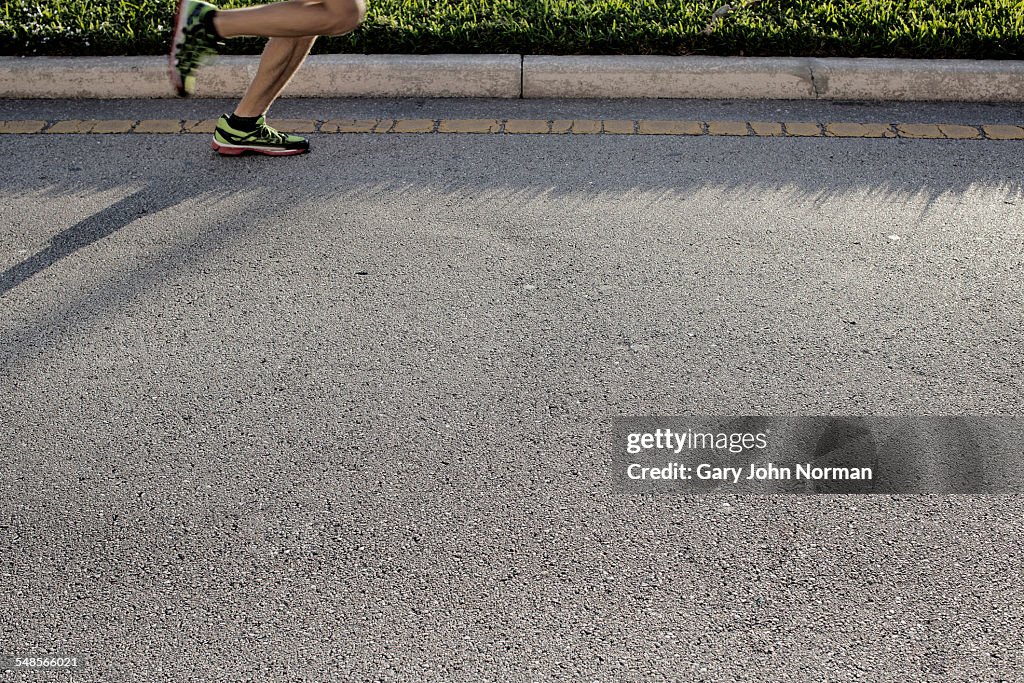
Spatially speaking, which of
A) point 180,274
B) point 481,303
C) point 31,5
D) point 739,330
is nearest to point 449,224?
point 481,303

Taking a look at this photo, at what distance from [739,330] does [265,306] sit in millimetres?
1678

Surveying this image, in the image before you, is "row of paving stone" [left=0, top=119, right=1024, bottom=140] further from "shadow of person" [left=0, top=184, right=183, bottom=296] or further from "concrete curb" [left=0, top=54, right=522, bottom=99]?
"shadow of person" [left=0, top=184, right=183, bottom=296]

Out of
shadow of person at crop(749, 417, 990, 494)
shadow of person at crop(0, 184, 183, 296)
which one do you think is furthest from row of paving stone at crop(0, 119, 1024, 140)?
shadow of person at crop(749, 417, 990, 494)

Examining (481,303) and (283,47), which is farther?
(283,47)

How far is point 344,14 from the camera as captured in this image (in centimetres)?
485

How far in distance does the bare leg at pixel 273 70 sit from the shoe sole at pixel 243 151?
6.4 inches

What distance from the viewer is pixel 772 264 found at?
4086mm

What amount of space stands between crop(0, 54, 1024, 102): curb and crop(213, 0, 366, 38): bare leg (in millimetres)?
1172

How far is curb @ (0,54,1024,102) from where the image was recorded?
593 centimetres

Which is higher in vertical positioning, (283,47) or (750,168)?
(283,47)

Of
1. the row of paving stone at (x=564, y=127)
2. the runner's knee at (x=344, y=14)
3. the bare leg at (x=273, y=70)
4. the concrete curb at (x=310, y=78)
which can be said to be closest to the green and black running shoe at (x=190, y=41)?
the bare leg at (x=273, y=70)

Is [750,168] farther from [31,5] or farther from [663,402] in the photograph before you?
[31,5]

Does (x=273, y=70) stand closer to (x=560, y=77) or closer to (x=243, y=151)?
(x=243, y=151)

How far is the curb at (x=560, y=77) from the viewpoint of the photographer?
5.93 metres
